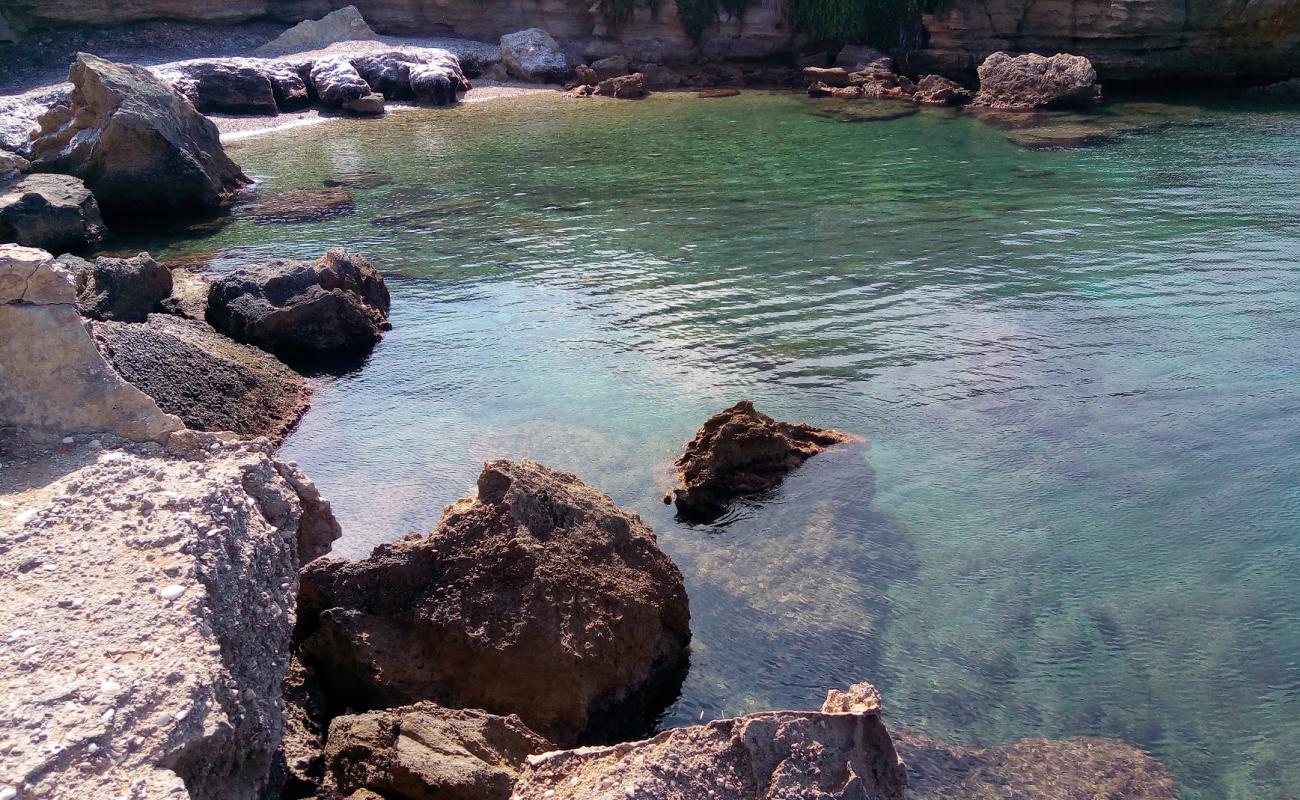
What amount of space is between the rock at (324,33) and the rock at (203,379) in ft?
78.1

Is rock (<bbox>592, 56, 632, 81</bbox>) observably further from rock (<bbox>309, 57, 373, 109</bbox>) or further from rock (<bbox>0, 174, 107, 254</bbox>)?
rock (<bbox>0, 174, 107, 254</bbox>)

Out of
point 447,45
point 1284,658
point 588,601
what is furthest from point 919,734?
point 447,45

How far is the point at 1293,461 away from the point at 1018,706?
4432 mm

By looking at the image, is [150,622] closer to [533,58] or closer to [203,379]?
[203,379]

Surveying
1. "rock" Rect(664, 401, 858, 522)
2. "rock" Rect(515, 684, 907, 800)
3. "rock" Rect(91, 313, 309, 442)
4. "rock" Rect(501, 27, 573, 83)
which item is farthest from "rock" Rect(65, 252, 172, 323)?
"rock" Rect(501, 27, 573, 83)

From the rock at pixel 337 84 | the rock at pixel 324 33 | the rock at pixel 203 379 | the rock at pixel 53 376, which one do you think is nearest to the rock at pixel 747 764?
the rock at pixel 53 376

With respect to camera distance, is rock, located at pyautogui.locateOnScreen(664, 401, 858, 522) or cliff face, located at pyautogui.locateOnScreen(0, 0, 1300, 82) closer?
rock, located at pyautogui.locateOnScreen(664, 401, 858, 522)

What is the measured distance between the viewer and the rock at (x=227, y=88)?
92.1 ft

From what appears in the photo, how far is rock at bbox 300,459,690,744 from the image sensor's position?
6285mm

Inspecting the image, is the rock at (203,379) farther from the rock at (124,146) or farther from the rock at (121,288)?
the rock at (124,146)

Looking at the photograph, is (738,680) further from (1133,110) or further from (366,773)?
(1133,110)

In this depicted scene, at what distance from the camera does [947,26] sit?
31.7 meters

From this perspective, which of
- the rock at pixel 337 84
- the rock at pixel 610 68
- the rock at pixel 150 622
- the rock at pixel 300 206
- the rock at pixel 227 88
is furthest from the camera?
the rock at pixel 610 68

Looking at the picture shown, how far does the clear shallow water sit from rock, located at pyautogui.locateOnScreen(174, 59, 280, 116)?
9.81 meters
